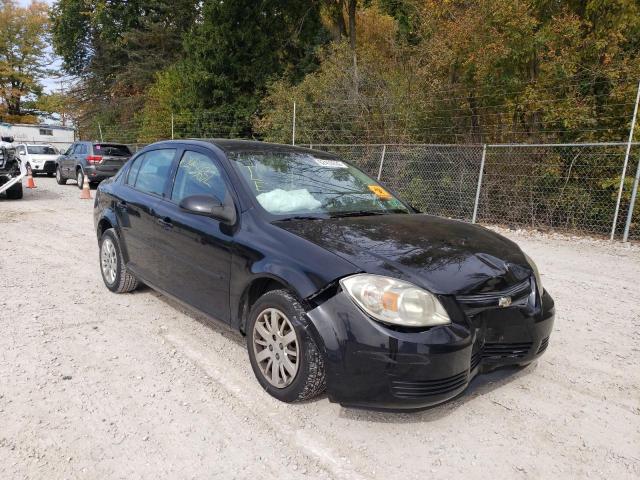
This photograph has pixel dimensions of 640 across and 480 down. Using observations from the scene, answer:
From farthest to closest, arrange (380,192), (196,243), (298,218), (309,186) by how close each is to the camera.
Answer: (380,192) < (309,186) < (196,243) < (298,218)

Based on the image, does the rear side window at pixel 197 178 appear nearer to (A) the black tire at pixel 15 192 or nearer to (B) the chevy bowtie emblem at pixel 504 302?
(B) the chevy bowtie emblem at pixel 504 302

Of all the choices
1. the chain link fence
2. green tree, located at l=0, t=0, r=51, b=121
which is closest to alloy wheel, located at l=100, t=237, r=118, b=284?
the chain link fence

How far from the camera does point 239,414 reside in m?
2.79

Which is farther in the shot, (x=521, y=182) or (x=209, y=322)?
(x=521, y=182)

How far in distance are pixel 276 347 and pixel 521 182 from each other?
332 inches

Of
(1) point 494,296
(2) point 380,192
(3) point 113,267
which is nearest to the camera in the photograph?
(1) point 494,296

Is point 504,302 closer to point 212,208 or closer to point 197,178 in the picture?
point 212,208

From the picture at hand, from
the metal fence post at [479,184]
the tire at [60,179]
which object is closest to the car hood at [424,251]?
the metal fence post at [479,184]

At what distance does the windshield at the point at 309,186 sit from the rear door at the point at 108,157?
14.5 m

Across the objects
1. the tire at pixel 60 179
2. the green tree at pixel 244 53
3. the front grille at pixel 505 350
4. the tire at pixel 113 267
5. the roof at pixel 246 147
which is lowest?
the tire at pixel 60 179

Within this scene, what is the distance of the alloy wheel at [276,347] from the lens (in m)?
2.76

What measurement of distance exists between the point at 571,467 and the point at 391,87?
11.9 m

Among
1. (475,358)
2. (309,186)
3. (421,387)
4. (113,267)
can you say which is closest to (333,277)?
(421,387)

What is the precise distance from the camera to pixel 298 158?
4039 millimetres
